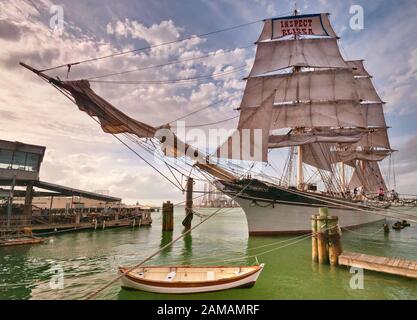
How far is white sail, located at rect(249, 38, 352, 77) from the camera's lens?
135 ft

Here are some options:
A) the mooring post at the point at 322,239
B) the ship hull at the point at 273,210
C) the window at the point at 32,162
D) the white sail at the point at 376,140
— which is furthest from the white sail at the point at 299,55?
the window at the point at 32,162

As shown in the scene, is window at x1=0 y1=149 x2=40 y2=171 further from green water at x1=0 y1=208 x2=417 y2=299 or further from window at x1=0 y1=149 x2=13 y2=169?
green water at x1=0 y1=208 x2=417 y2=299

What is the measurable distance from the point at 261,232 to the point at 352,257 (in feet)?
44.7

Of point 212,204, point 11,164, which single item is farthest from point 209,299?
point 212,204

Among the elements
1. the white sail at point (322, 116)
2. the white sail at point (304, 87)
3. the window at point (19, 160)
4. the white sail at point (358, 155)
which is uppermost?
the white sail at point (304, 87)

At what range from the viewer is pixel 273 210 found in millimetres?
27453

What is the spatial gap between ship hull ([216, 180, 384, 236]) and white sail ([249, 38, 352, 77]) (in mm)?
23538

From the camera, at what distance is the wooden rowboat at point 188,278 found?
35.4ft

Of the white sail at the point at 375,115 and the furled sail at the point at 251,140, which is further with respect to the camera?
the white sail at the point at 375,115

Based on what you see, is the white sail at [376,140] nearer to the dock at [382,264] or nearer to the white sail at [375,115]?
the white sail at [375,115]

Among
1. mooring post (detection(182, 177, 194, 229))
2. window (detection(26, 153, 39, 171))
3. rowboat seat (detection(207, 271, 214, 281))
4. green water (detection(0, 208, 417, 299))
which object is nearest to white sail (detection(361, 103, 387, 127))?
green water (detection(0, 208, 417, 299))

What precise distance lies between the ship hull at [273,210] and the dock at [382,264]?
39.2 feet

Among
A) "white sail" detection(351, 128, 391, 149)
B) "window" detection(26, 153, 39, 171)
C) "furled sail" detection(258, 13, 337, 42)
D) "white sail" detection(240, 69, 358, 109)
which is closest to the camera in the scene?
"window" detection(26, 153, 39, 171)
